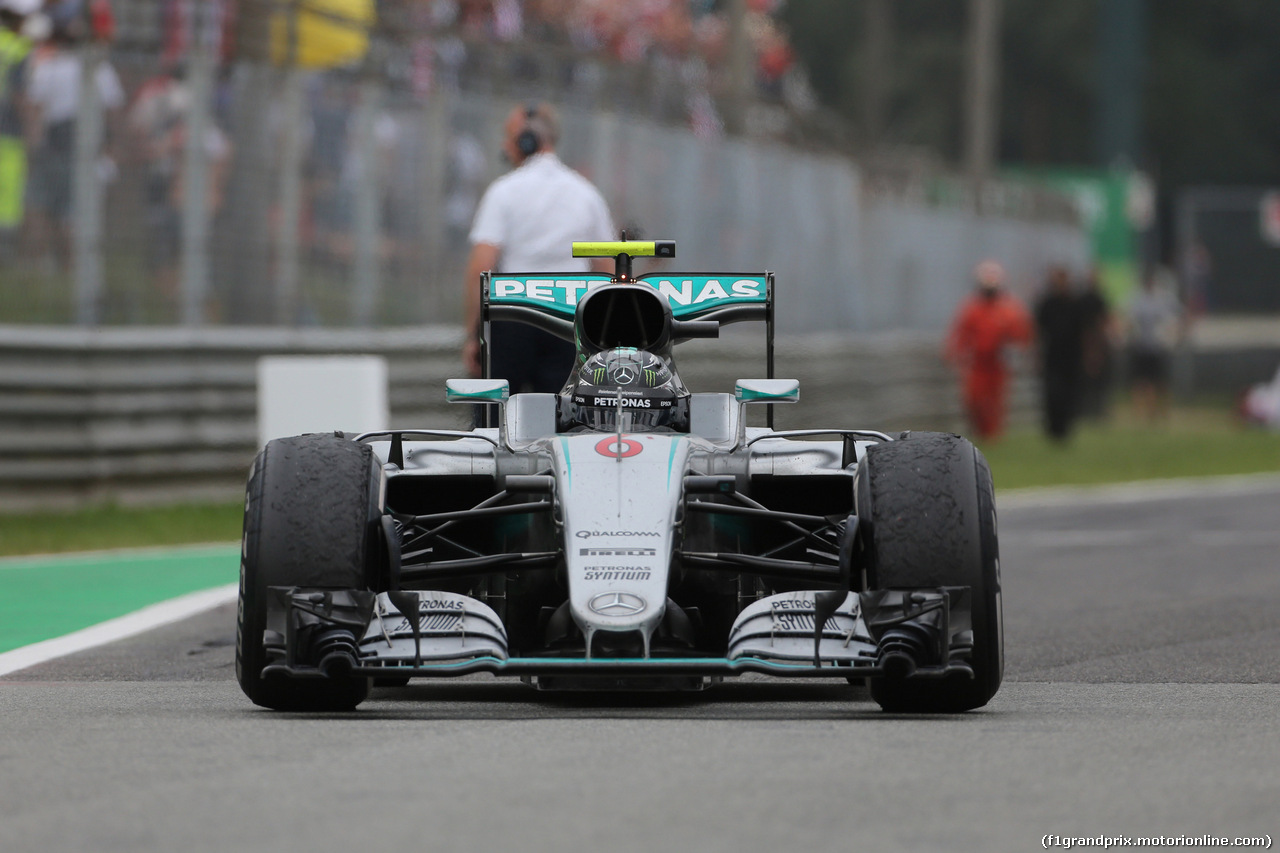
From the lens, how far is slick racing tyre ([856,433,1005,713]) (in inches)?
287

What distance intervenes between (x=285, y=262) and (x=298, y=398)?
158cm

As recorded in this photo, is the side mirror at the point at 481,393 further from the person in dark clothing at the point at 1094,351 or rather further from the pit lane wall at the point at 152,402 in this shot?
the person in dark clothing at the point at 1094,351

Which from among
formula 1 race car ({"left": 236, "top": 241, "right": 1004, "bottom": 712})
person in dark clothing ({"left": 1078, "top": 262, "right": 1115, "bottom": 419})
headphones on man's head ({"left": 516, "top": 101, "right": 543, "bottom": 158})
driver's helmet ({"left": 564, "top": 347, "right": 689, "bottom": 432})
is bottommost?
person in dark clothing ({"left": 1078, "top": 262, "right": 1115, "bottom": 419})

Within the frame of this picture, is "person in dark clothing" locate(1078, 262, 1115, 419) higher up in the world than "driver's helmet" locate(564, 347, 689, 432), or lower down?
lower down

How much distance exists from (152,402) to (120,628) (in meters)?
5.77

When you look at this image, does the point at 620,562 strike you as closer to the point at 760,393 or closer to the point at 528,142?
the point at 760,393

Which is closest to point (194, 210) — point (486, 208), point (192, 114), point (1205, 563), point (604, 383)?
point (192, 114)

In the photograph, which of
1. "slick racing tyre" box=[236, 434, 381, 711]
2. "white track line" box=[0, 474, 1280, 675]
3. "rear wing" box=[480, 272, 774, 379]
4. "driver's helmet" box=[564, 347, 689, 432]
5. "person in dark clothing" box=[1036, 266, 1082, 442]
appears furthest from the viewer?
"person in dark clothing" box=[1036, 266, 1082, 442]

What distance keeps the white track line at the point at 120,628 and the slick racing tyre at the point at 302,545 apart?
1.76 m

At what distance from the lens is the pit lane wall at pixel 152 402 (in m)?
15.4

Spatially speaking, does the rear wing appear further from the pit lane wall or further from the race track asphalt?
the pit lane wall

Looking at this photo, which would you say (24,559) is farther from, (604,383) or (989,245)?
(989,245)

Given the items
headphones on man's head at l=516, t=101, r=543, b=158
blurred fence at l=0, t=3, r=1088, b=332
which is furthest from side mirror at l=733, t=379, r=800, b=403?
blurred fence at l=0, t=3, r=1088, b=332

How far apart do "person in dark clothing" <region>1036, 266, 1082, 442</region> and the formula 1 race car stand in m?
21.4
